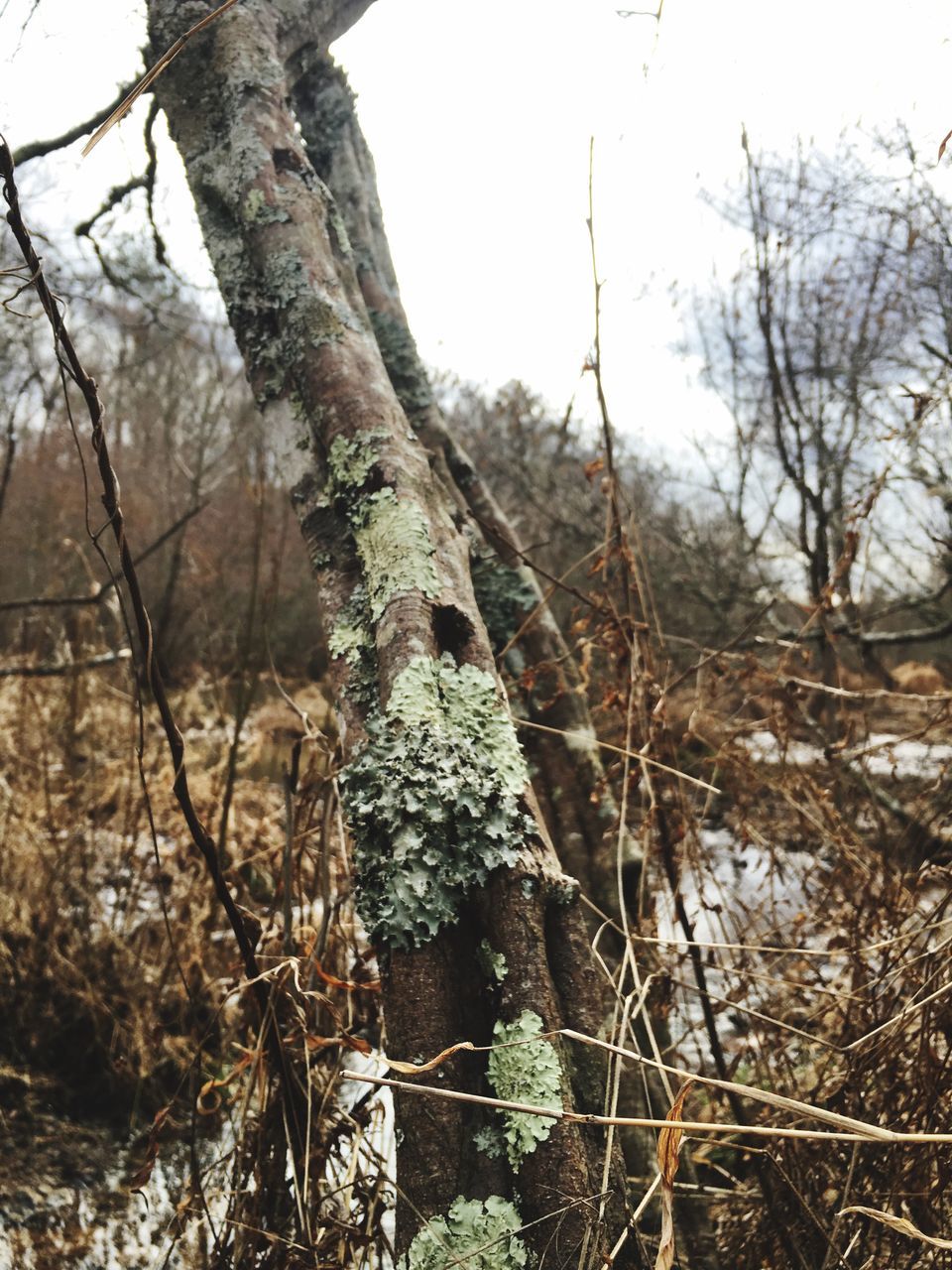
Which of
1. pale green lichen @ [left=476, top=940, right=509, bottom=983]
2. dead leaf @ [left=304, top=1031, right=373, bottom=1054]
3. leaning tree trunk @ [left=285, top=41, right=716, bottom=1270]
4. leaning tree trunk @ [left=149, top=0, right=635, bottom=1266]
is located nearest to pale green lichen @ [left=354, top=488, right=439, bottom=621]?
leaning tree trunk @ [left=149, top=0, right=635, bottom=1266]

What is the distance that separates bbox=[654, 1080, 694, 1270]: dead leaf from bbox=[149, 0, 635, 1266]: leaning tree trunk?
0.98 feet

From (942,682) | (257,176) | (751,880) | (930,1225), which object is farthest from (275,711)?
(942,682)

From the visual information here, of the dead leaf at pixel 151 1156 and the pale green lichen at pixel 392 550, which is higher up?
the pale green lichen at pixel 392 550

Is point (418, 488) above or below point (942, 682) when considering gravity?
above

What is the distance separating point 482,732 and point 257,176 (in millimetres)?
1381

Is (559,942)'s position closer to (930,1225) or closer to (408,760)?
(408,760)

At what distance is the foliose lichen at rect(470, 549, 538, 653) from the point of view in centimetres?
206

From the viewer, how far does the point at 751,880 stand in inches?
190

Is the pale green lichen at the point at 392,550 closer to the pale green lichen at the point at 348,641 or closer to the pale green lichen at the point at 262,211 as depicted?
the pale green lichen at the point at 348,641

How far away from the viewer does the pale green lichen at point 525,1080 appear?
1.03 meters

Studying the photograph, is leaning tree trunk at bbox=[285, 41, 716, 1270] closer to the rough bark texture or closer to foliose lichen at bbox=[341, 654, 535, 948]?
the rough bark texture

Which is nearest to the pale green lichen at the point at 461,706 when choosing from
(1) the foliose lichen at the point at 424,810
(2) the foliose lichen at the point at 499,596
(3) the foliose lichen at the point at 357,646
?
(1) the foliose lichen at the point at 424,810

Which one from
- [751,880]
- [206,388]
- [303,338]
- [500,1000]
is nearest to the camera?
[500,1000]

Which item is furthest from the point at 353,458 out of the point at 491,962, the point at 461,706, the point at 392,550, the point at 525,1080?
the point at 525,1080
